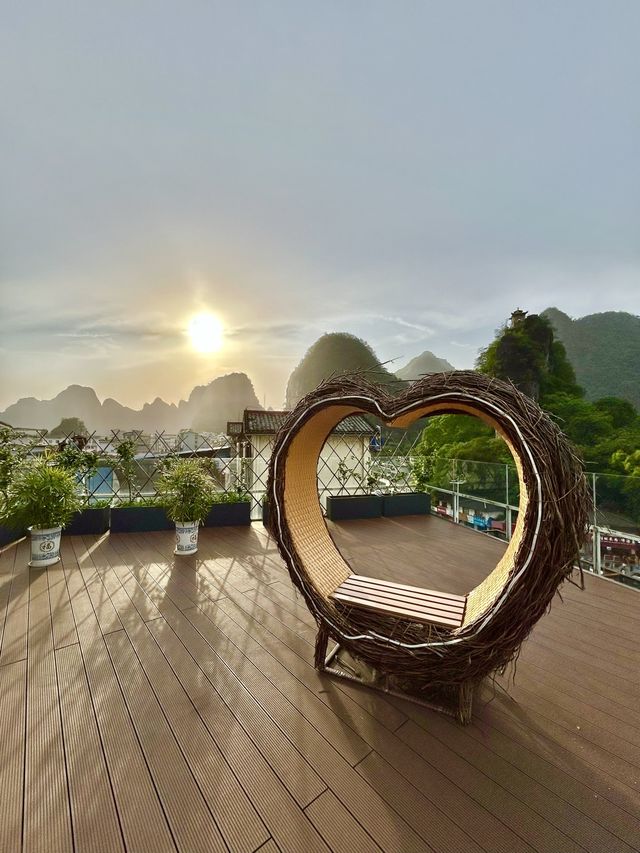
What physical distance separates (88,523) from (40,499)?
1.22 metres

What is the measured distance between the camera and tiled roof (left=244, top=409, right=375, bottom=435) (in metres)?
8.64

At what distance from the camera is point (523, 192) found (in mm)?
8758

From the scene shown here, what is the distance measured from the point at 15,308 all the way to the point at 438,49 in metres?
16.8

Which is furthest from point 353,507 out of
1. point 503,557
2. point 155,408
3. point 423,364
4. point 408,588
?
point 155,408

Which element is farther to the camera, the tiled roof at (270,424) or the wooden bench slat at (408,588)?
the tiled roof at (270,424)

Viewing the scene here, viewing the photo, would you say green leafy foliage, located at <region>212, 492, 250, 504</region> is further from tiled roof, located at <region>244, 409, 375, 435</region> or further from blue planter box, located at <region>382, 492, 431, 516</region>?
tiled roof, located at <region>244, 409, 375, 435</region>

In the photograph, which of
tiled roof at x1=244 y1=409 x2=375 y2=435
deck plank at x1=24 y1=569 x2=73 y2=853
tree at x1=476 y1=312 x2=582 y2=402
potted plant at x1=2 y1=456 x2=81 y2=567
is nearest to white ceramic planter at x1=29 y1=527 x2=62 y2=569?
potted plant at x1=2 y1=456 x2=81 y2=567

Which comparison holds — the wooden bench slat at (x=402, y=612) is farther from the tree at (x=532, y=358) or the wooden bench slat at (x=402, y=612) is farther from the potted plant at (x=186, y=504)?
the tree at (x=532, y=358)

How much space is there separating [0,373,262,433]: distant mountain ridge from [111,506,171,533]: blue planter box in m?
51.8

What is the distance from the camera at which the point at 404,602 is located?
1738mm

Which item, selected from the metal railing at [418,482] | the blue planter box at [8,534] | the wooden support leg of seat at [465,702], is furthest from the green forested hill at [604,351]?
the blue planter box at [8,534]

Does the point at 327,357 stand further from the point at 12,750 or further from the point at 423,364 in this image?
the point at 12,750

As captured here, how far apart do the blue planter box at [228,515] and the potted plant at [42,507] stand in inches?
67.9

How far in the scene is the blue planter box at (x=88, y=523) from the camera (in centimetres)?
437
